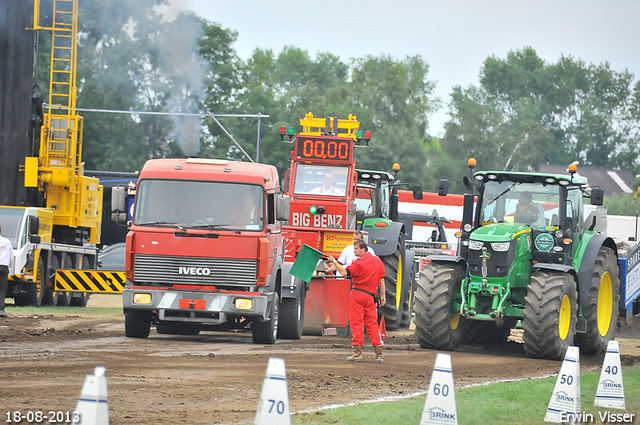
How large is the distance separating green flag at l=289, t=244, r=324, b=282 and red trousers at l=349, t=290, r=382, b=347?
1.68 m

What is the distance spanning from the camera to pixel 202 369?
456 inches

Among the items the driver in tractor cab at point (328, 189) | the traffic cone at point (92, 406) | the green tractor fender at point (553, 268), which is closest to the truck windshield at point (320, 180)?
the driver in tractor cab at point (328, 189)

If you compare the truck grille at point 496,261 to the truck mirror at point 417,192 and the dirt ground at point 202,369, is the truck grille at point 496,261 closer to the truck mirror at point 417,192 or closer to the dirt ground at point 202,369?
the dirt ground at point 202,369

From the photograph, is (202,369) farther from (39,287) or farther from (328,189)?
(39,287)

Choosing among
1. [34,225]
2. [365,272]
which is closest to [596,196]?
[365,272]

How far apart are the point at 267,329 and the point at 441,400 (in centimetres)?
787

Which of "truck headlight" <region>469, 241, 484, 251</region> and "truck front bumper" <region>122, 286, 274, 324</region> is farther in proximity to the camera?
"truck headlight" <region>469, 241, 484, 251</region>

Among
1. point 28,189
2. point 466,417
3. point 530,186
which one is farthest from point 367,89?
point 466,417

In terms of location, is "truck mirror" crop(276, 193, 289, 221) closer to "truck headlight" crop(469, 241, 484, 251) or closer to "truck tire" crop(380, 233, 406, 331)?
"truck headlight" crop(469, 241, 484, 251)

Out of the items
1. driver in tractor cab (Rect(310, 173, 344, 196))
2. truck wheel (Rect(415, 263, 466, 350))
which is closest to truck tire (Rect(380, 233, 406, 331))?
driver in tractor cab (Rect(310, 173, 344, 196))

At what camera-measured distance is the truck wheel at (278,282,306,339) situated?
53.4 feet

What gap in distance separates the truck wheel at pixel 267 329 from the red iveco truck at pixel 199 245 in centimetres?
18

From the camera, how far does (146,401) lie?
30.0ft

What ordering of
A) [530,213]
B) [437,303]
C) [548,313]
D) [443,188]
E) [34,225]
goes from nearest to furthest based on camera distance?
[548,313] < [437,303] < [530,213] < [443,188] < [34,225]
